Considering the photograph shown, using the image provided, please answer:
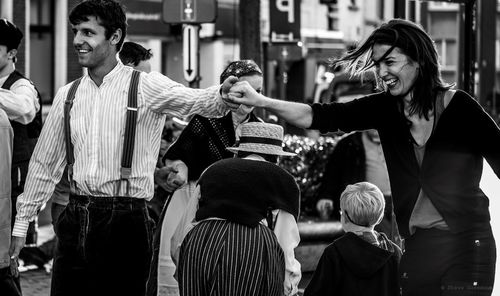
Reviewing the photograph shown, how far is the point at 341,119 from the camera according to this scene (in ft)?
18.9

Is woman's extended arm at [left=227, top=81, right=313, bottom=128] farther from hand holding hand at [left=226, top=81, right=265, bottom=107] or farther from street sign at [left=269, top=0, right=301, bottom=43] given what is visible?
street sign at [left=269, top=0, right=301, bottom=43]

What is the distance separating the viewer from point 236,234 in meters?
5.99

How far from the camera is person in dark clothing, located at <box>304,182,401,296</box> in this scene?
21.4 ft

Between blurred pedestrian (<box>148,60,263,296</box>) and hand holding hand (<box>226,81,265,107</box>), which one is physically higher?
hand holding hand (<box>226,81,265,107</box>)

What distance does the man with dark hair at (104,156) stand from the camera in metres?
6.15

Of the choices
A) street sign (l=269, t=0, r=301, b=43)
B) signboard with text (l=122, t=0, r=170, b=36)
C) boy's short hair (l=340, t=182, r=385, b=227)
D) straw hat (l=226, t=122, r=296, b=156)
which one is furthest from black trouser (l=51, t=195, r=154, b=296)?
signboard with text (l=122, t=0, r=170, b=36)

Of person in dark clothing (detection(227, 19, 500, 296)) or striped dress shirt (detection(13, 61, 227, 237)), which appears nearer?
person in dark clothing (detection(227, 19, 500, 296))

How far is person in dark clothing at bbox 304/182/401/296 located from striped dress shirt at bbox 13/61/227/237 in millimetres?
1007

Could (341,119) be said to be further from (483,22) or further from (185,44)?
(483,22)

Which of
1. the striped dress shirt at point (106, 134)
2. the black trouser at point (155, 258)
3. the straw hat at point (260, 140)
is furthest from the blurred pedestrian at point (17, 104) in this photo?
the straw hat at point (260, 140)

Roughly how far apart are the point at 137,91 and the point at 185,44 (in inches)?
296

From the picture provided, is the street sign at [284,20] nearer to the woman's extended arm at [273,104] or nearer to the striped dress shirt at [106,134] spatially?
the striped dress shirt at [106,134]

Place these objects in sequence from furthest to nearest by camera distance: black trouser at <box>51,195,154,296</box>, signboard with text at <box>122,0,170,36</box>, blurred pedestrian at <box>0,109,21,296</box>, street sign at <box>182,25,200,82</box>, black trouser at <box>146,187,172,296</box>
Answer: signboard with text at <box>122,0,170,36</box>
street sign at <box>182,25,200,82</box>
black trouser at <box>146,187,172,296</box>
blurred pedestrian at <box>0,109,21,296</box>
black trouser at <box>51,195,154,296</box>

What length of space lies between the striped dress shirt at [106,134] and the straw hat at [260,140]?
41 cm
